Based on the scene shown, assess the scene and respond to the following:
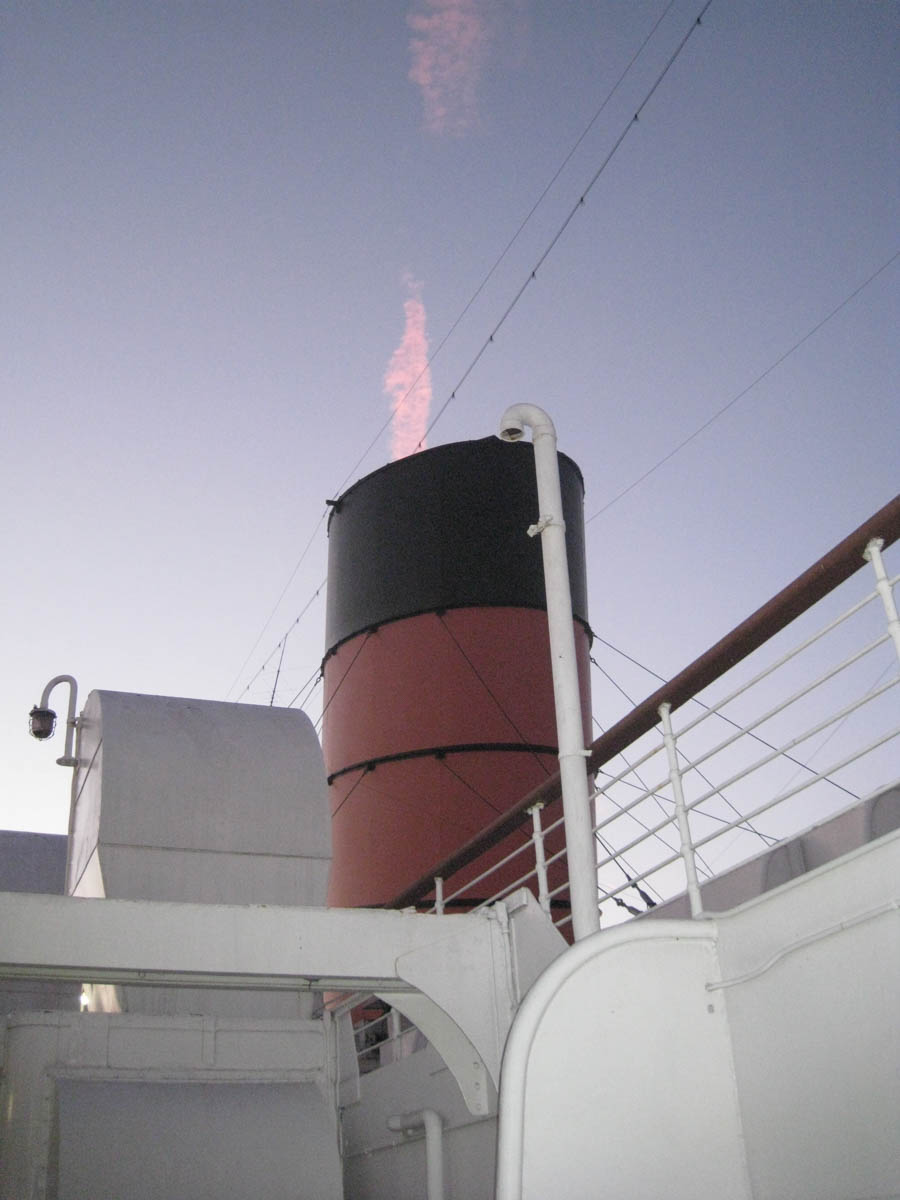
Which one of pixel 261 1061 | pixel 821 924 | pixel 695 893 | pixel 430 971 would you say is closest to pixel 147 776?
pixel 261 1061

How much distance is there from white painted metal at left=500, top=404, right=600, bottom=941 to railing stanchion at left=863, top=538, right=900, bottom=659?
3.49 ft

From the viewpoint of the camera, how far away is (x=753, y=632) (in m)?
2.83

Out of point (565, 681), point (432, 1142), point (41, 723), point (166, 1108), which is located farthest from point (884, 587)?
point (41, 723)

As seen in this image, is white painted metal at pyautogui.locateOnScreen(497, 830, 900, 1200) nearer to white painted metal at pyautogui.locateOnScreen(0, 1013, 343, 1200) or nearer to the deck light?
Answer: white painted metal at pyautogui.locateOnScreen(0, 1013, 343, 1200)

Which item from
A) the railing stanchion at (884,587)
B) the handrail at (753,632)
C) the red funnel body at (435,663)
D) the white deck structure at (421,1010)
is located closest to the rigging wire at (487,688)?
the red funnel body at (435,663)

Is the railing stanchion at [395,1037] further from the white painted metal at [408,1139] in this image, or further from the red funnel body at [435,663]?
the red funnel body at [435,663]

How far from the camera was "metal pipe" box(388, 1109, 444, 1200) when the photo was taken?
12.9 ft

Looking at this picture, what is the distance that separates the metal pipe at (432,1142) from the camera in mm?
3930

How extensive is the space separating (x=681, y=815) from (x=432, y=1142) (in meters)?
1.92

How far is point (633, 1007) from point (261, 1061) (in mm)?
3013

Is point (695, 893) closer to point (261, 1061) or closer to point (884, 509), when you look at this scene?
point (884, 509)

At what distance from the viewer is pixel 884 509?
7.80 feet

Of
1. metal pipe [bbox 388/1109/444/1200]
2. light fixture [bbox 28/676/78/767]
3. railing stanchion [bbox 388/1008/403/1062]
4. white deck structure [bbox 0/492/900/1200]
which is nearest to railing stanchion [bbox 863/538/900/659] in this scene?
white deck structure [bbox 0/492/900/1200]

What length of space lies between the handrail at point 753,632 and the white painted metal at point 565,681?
16cm
